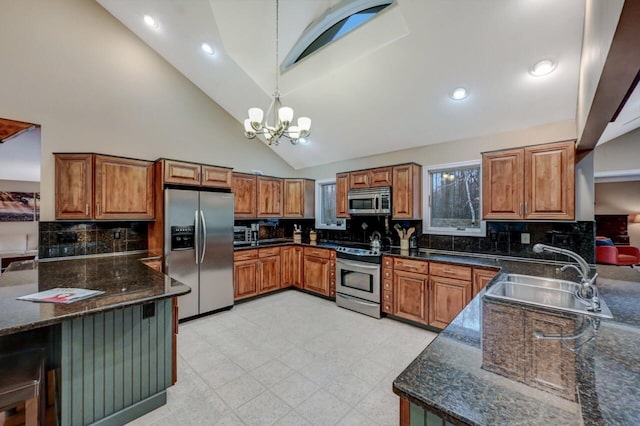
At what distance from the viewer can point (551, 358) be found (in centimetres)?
103

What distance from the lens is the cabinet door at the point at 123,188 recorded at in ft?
10.7

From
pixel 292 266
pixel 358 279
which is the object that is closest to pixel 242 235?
pixel 292 266

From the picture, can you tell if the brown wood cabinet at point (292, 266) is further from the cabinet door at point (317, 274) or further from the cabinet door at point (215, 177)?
the cabinet door at point (215, 177)

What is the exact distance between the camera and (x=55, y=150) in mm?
3273

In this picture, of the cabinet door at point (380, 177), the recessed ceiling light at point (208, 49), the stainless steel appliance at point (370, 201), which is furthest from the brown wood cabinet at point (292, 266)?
the recessed ceiling light at point (208, 49)

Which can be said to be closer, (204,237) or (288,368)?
(288,368)

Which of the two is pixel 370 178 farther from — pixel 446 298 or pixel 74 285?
pixel 74 285

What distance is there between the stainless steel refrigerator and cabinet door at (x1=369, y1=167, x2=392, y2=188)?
85.9 inches

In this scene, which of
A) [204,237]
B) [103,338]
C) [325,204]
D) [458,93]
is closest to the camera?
[103,338]

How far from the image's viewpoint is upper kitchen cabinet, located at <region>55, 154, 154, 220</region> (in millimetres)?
3152

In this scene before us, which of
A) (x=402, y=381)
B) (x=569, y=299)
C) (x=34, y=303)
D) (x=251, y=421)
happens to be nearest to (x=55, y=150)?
(x=34, y=303)

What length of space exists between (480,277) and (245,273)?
3.29 metres

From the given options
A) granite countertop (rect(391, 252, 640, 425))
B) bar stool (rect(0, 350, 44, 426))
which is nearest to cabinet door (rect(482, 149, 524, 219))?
granite countertop (rect(391, 252, 640, 425))

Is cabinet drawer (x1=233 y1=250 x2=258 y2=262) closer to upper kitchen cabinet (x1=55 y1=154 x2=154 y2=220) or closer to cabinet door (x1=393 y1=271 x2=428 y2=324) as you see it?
upper kitchen cabinet (x1=55 y1=154 x2=154 y2=220)
